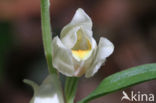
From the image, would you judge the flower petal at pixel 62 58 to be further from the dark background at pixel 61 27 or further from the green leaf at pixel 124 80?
the dark background at pixel 61 27

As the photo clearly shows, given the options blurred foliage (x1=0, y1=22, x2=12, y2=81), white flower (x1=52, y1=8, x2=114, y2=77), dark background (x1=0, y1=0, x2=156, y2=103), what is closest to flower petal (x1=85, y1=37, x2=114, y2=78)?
white flower (x1=52, y1=8, x2=114, y2=77)

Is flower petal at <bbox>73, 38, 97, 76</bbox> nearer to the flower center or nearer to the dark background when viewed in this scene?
the flower center

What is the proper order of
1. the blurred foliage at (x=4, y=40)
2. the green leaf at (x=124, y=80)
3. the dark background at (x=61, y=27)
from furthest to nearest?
the dark background at (x=61, y=27) < the blurred foliage at (x=4, y=40) < the green leaf at (x=124, y=80)

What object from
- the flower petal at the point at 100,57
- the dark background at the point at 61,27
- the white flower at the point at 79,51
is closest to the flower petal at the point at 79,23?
the white flower at the point at 79,51

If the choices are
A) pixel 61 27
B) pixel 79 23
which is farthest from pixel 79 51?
pixel 61 27

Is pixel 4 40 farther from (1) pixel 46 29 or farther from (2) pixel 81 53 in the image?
(2) pixel 81 53

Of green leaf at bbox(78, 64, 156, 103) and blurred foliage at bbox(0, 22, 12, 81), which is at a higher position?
blurred foliage at bbox(0, 22, 12, 81)
